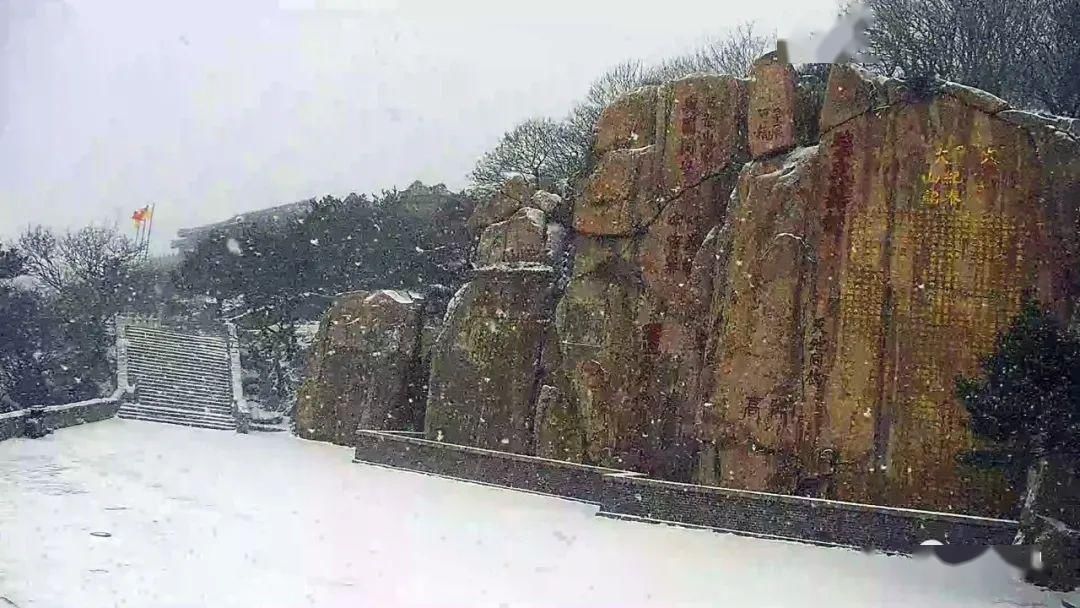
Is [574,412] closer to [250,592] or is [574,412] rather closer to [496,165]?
[250,592]

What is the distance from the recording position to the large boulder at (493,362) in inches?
588

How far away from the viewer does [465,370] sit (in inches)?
610

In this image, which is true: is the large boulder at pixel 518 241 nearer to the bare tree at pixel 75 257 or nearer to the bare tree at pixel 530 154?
the bare tree at pixel 530 154

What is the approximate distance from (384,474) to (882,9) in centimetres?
1220

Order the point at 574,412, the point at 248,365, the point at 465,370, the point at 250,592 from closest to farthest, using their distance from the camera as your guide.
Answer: the point at 250,592 → the point at 574,412 → the point at 465,370 → the point at 248,365

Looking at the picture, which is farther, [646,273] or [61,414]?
[61,414]

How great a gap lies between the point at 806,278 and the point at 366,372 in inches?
392

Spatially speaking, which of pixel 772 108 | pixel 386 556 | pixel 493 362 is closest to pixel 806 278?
pixel 772 108

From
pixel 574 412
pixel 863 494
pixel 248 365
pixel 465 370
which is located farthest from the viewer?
pixel 248 365

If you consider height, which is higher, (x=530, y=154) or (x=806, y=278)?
(x=530, y=154)

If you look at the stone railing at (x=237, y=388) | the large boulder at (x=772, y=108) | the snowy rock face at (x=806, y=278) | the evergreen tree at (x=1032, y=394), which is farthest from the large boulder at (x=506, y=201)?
the evergreen tree at (x=1032, y=394)

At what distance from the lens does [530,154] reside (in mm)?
25891

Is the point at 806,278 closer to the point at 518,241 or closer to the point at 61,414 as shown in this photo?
the point at 518,241

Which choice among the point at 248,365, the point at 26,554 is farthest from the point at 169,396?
the point at 26,554
